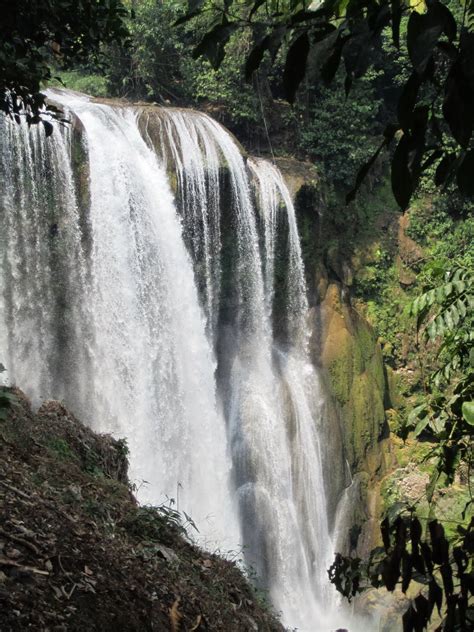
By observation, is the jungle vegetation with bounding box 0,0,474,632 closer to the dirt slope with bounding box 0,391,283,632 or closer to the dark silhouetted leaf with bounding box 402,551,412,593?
the dark silhouetted leaf with bounding box 402,551,412,593

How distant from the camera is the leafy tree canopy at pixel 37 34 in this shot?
13.2 feet

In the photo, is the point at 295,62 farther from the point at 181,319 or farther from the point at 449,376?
the point at 181,319

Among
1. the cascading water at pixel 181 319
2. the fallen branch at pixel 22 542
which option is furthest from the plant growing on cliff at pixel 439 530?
the cascading water at pixel 181 319

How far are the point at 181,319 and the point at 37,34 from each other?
976 centimetres

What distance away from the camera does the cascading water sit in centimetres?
1248

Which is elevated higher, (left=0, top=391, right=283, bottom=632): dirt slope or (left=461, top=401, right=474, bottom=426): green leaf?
(left=461, top=401, right=474, bottom=426): green leaf

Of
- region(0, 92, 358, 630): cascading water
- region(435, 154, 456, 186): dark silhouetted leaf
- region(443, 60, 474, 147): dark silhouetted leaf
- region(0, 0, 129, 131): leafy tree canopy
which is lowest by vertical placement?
region(0, 92, 358, 630): cascading water

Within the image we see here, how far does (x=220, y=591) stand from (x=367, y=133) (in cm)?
1707

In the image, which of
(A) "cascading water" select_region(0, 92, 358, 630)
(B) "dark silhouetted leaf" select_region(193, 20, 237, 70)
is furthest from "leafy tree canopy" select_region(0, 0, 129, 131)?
(A) "cascading water" select_region(0, 92, 358, 630)

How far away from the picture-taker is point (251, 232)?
50.9 ft

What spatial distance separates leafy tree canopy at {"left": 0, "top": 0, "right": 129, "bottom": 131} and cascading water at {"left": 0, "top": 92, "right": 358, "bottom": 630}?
785 centimetres

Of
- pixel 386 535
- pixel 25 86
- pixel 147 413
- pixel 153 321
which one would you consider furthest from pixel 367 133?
pixel 386 535

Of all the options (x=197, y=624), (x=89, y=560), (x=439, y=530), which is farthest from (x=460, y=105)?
(x=197, y=624)

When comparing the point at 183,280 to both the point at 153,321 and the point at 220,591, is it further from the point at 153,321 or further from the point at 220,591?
the point at 220,591
